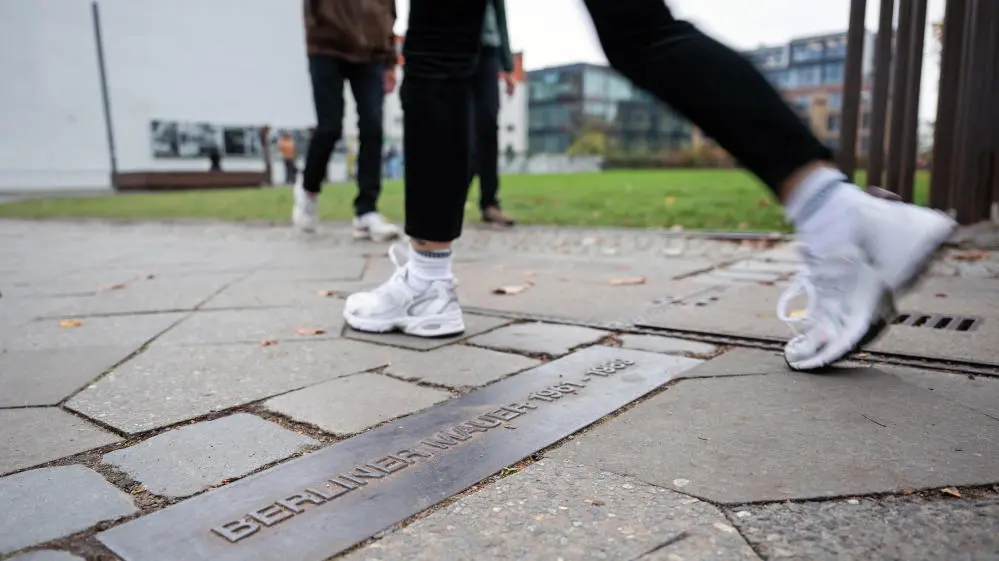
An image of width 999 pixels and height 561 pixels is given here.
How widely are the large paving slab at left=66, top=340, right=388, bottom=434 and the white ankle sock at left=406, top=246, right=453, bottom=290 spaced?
220mm

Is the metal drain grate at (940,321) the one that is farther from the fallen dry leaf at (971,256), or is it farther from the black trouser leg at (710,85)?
the fallen dry leaf at (971,256)

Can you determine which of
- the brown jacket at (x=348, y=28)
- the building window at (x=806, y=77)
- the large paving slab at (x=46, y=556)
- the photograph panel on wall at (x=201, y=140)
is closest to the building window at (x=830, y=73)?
the building window at (x=806, y=77)

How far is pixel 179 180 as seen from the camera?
1723cm

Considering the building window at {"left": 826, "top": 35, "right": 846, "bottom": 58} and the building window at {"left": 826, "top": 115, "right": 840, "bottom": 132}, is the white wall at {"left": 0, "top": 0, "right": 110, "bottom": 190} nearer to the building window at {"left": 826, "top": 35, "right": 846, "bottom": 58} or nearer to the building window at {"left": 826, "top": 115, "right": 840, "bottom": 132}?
the building window at {"left": 826, "top": 115, "right": 840, "bottom": 132}

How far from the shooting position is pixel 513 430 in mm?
1204

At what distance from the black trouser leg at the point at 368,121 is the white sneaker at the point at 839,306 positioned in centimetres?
320

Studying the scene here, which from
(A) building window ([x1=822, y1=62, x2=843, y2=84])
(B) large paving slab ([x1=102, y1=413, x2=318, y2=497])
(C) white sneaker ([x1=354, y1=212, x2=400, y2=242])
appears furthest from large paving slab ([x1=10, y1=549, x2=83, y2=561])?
(A) building window ([x1=822, y1=62, x2=843, y2=84])

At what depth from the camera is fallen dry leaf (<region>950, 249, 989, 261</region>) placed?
297cm

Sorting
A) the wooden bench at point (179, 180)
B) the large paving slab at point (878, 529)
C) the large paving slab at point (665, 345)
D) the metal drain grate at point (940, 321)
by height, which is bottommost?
the wooden bench at point (179, 180)

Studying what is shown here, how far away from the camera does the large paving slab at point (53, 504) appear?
897 millimetres

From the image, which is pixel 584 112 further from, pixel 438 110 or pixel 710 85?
pixel 710 85

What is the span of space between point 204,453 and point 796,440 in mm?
936

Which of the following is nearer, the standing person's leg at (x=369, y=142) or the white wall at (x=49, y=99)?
the standing person's leg at (x=369, y=142)

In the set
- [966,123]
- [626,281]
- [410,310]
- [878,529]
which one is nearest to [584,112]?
[966,123]
